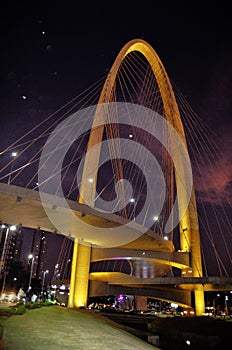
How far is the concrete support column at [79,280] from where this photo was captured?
3631 centimetres

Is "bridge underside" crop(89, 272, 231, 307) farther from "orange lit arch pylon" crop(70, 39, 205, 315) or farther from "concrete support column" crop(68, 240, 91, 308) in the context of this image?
"concrete support column" crop(68, 240, 91, 308)

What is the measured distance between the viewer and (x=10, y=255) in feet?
502

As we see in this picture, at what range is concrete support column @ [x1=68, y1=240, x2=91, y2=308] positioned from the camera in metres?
36.3

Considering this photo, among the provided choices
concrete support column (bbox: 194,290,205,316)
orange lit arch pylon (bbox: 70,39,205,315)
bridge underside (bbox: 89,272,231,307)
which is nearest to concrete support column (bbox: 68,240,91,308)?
bridge underside (bbox: 89,272,231,307)

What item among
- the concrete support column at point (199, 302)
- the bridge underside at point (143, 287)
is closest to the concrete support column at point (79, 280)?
the bridge underside at point (143, 287)

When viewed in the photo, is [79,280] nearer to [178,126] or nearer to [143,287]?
[143,287]

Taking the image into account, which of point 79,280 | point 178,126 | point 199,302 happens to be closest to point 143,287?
point 199,302

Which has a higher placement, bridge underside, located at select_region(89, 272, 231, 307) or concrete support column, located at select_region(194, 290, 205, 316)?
bridge underside, located at select_region(89, 272, 231, 307)

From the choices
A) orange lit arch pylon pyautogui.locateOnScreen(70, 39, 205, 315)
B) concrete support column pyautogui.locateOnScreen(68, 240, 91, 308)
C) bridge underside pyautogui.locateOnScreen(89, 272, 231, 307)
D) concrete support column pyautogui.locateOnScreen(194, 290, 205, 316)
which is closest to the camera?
concrete support column pyautogui.locateOnScreen(68, 240, 91, 308)

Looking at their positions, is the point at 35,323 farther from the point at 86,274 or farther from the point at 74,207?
the point at 86,274

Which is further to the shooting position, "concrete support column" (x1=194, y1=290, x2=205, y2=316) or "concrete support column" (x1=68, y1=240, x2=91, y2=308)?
"concrete support column" (x1=194, y1=290, x2=205, y2=316)

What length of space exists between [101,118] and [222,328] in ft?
84.8

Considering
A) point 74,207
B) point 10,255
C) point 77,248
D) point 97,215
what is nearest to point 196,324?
point 77,248

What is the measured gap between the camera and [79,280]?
121 feet
